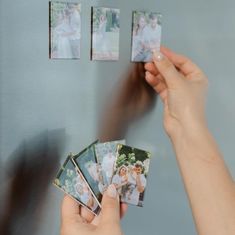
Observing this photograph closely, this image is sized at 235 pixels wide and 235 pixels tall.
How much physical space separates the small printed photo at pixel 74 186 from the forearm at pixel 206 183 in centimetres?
18

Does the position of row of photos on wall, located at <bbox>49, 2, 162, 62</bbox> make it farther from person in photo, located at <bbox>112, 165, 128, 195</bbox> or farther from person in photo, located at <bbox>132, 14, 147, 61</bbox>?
person in photo, located at <bbox>112, 165, 128, 195</bbox>

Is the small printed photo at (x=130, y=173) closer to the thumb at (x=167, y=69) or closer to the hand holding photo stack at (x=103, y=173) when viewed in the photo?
the hand holding photo stack at (x=103, y=173)

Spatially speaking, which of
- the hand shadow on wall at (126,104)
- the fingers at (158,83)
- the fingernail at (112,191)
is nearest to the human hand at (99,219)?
the fingernail at (112,191)

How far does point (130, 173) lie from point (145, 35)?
A: 0.25 metres

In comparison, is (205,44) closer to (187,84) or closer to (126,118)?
(187,84)

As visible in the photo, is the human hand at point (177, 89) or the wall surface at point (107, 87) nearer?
the wall surface at point (107, 87)

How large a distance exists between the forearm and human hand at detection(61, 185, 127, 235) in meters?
0.15

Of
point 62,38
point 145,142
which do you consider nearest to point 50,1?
point 62,38

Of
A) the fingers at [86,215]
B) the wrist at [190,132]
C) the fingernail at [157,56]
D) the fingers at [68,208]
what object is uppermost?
the fingernail at [157,56]

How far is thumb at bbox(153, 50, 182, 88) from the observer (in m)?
0.69

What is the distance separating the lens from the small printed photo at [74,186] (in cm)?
61

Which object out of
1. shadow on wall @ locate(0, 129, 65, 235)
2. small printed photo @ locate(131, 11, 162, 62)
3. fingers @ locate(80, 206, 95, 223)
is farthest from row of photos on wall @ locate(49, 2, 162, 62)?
fingers @ locate(80, 206, 95, 223)

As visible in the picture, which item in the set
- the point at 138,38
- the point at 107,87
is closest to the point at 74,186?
the point at 107,87

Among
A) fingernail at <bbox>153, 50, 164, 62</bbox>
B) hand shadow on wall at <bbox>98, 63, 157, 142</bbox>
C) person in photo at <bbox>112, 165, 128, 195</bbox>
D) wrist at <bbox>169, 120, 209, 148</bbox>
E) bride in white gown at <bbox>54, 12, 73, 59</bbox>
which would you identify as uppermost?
bride in white gown at <bbox>54, 12, 73, 59</bbox>
